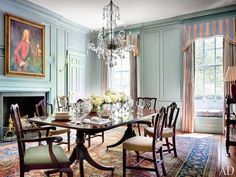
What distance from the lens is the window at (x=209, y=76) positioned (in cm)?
534

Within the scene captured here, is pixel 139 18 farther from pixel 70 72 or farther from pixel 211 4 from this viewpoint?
pixel 70 72

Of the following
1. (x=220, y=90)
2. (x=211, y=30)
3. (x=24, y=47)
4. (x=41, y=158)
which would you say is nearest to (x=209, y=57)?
(x=211, y=30)

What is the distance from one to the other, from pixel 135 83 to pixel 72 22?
2.46 m

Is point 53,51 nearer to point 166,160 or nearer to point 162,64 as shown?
point 162,64

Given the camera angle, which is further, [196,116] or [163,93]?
[163,93]

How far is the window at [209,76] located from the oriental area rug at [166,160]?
1257 millimetres

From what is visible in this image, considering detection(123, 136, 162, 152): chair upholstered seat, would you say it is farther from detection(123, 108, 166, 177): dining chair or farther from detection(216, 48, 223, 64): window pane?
detection(216, 48, 223, 64): window pane

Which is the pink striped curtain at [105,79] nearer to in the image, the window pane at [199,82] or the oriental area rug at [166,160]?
the oriental area rug at [166,160]

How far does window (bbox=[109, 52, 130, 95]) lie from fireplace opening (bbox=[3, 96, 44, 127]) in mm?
2355

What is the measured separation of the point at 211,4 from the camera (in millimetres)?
4797

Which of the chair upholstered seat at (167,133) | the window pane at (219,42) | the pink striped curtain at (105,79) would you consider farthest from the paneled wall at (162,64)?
the chair upholstered seat at (167,133)

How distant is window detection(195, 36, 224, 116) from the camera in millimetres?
5344

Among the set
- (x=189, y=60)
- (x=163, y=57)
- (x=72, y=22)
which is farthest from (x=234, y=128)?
(x=72, y=22)
